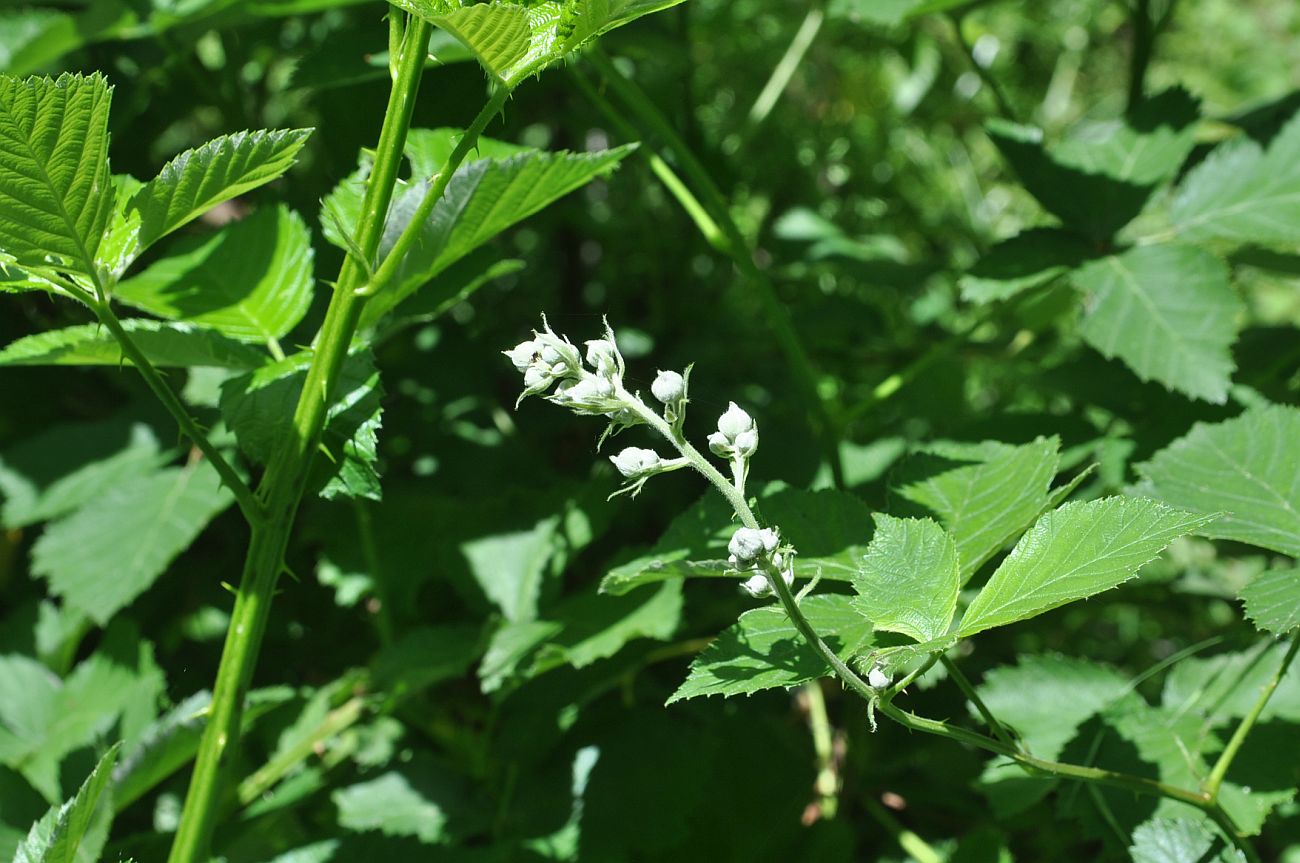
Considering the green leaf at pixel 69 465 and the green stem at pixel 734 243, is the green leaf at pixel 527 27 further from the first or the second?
the green leaf at pixel 69 465

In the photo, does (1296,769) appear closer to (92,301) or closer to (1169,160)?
(1169,160)

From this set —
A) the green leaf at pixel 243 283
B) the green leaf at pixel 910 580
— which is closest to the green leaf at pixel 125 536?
the green leaf at pixel 243 283

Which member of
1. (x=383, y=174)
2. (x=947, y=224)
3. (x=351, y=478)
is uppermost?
(x=383, y=174)

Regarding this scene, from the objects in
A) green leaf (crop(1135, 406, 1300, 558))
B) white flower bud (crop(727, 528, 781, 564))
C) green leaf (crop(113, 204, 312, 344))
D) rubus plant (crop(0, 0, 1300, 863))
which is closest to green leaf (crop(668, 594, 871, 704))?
rubus plant (crop(0, 0, 1300, 863))

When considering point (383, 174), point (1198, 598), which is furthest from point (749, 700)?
point (383, 174)

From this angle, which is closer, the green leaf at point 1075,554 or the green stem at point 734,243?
the green leaf at point 1075,554

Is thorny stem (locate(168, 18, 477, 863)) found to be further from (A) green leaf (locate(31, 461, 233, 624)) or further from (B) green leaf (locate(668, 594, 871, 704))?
(A) green leaf (locate(31, 461, 233, 624))
